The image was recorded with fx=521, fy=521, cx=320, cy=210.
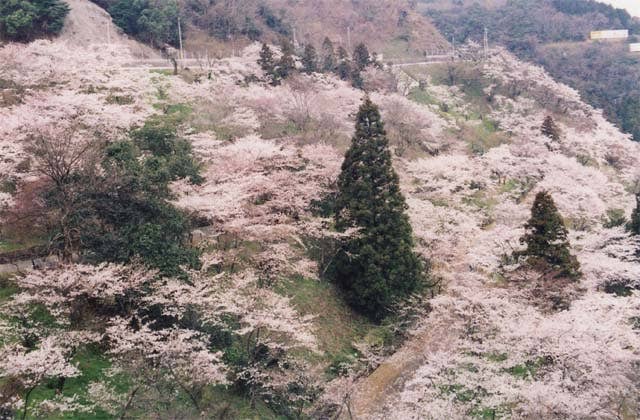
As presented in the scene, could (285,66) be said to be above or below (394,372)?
above

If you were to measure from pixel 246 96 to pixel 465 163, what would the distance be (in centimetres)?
1522

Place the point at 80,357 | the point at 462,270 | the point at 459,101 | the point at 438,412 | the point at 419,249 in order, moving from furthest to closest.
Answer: the point at 459,101
the point at 419,249
the point at 462,270
the point at 80,357
the point at 438,412

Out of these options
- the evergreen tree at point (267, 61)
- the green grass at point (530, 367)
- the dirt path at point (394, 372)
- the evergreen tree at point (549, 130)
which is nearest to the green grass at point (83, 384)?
the dirt path at point (394, 372)

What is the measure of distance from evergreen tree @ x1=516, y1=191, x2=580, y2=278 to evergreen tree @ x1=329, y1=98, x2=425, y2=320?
479 cm

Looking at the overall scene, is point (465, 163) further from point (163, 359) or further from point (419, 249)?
point (163, 359)

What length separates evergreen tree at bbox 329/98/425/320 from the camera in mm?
22250

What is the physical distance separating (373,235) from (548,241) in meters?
7.04

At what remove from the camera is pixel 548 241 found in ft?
68.0

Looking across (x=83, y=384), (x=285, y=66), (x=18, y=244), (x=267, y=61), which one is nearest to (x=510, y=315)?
(x=83, y=384)

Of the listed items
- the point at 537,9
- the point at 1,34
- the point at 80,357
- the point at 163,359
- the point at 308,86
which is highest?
the point at 537,9

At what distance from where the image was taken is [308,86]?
128 feet

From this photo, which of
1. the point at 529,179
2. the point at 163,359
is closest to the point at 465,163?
the point at 529,179

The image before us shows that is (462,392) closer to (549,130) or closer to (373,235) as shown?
(373,235)

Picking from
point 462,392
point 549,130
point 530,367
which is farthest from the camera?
point 549,130
